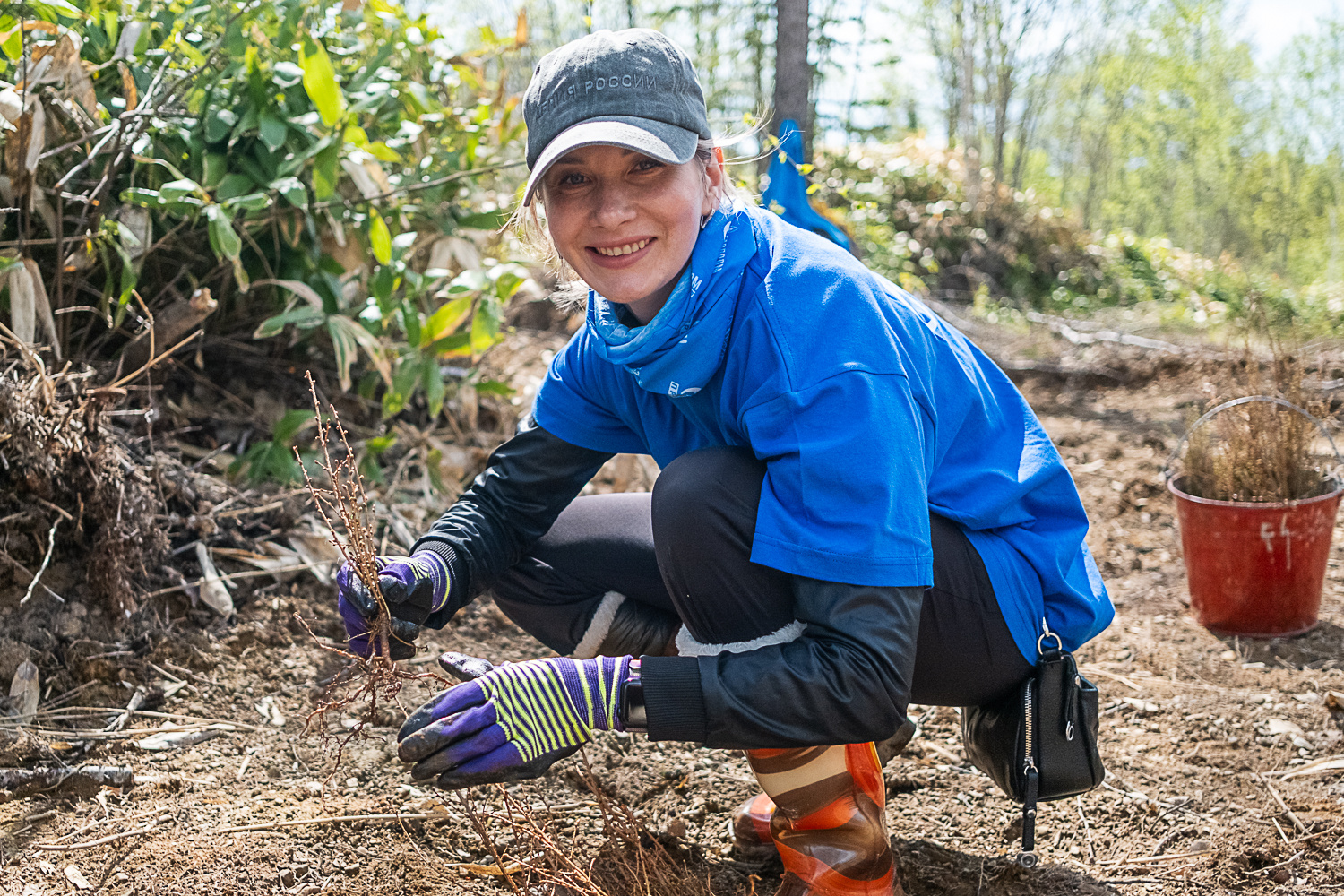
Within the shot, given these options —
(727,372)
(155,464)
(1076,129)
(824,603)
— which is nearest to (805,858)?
(824,603)

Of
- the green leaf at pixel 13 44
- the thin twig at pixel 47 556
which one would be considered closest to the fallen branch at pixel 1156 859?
the thin twig at pixel 47 556

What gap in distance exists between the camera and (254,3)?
7.80 ft

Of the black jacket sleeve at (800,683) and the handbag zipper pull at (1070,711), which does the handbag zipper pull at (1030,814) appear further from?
the black jacket sleeve at (800,683)

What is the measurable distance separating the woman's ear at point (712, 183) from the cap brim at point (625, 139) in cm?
11

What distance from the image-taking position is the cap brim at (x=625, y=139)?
1.31m

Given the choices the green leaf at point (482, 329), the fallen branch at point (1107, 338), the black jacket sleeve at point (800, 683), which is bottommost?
the fallen branch at point (1107, 338)

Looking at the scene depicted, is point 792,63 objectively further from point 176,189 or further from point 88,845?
point 88,845

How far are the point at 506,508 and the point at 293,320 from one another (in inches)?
39.5

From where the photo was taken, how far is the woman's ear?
1491 millimetres

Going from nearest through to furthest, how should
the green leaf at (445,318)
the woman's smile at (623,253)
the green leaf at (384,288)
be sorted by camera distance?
the woman's smile at (623,253) → the green leaf at (384,288) → the green leaf at (445,318)

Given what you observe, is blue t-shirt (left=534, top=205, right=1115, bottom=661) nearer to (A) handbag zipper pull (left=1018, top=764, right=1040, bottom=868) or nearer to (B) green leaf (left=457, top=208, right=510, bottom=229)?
(A) handbag zipper pull (left=1018, top=764, right=1040, bottom=868)

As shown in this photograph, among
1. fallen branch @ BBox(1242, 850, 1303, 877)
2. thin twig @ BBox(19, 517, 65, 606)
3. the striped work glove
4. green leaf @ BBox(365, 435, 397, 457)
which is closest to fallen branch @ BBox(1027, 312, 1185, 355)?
fallen branch @ BBox(1242, 850, 1303, 877)

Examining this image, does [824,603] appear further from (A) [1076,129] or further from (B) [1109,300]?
(A) [1076,129]

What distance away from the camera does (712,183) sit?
1.51 m
